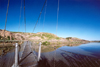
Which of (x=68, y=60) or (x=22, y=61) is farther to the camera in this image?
(x=68, y=60)

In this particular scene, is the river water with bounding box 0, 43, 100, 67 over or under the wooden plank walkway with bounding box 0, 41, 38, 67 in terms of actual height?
under

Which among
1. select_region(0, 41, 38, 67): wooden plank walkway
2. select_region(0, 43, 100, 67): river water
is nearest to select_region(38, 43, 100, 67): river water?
select_region(0, 43, 100, 67): river water

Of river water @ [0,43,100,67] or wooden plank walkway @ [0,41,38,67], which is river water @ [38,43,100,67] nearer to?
river water @ [0,43,100,67]

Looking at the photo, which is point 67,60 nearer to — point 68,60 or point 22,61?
point 68,60

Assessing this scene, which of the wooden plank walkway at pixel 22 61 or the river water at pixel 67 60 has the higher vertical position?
the wooden plank walkway at pixel 22 61

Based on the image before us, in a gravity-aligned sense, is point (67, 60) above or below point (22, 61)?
below

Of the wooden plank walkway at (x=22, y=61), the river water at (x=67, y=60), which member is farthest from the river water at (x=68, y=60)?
the wooden plank walkway at (x=22, y=61)

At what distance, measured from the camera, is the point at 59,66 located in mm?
3699

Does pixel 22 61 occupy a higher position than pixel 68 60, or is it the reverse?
pixel 22 61

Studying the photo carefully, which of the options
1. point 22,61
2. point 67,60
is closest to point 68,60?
point 67,60

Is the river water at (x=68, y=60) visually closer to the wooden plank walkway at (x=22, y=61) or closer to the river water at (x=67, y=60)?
the river water at (x=67, y=60)

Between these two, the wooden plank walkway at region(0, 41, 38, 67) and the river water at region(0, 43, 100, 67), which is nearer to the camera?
the wooden plank walkway at region(0, 41, 38, 67)

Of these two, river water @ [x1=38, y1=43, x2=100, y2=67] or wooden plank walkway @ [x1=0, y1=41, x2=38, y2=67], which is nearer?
wooden plank walkway @ [x1=0, y1=41, x2=38, y2=67]

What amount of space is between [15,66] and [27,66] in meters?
0.75
